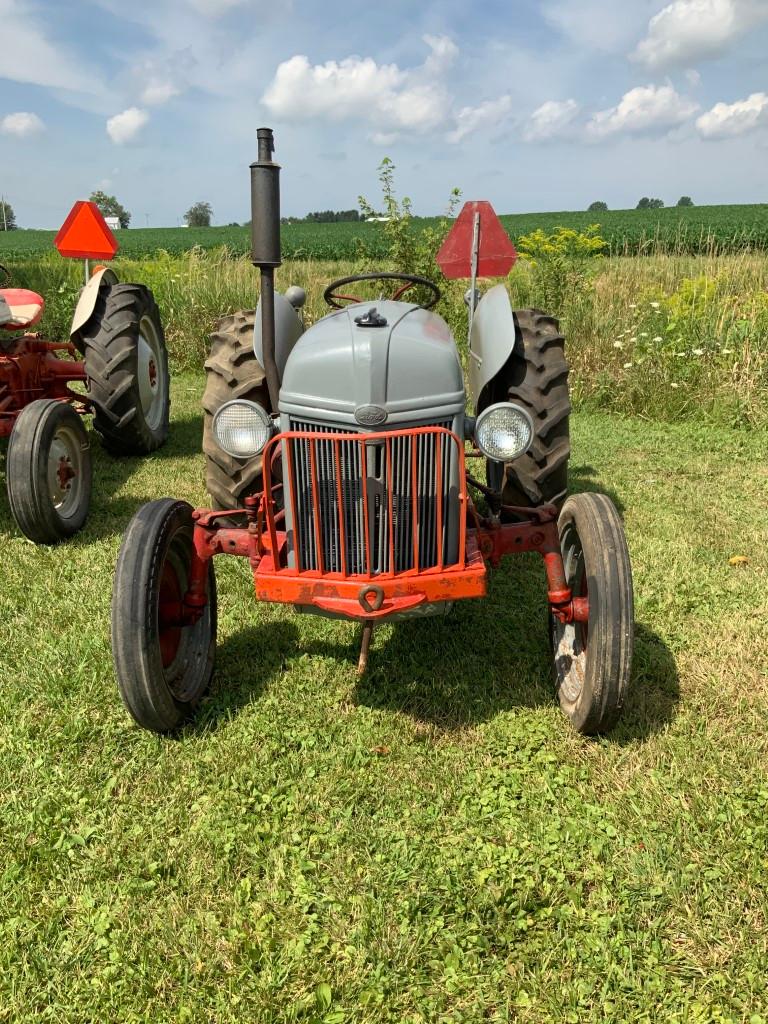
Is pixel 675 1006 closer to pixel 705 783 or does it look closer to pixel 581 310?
pixel 705 783

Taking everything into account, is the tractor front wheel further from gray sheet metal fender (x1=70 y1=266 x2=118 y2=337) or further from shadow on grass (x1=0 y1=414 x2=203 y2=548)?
gray sheet metal fender (x1=70 y1=266 x2=118 y2=337)

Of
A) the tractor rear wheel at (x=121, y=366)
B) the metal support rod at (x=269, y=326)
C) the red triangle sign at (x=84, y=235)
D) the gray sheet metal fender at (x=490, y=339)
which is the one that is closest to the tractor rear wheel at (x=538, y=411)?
the gray sheet metal fender at (x=490, y=339)

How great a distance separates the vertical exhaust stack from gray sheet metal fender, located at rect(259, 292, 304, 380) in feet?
1.34

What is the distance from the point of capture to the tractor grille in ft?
8.07

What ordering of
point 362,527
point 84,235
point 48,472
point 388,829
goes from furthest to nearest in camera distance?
point 84,235 < point 48,472 < point 362,527 < point 388,829

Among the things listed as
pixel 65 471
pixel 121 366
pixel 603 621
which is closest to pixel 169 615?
pixel 603 621

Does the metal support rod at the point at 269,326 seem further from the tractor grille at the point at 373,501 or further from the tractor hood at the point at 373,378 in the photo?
the tractor grille at the point at 373,501

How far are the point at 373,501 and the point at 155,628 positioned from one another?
840mm

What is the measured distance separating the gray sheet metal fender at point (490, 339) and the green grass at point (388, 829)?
44.1 inches

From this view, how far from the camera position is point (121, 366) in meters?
5.29

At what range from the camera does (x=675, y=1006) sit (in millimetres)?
1739

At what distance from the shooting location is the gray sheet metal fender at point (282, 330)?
10.8 ft

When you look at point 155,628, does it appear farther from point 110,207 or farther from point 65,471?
point 110,207

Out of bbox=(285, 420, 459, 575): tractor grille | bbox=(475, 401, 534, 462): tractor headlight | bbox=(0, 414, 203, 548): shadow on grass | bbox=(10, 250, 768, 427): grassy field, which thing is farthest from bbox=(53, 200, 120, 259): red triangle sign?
bbox=(475, 401, 534, 462): tractor headlight
